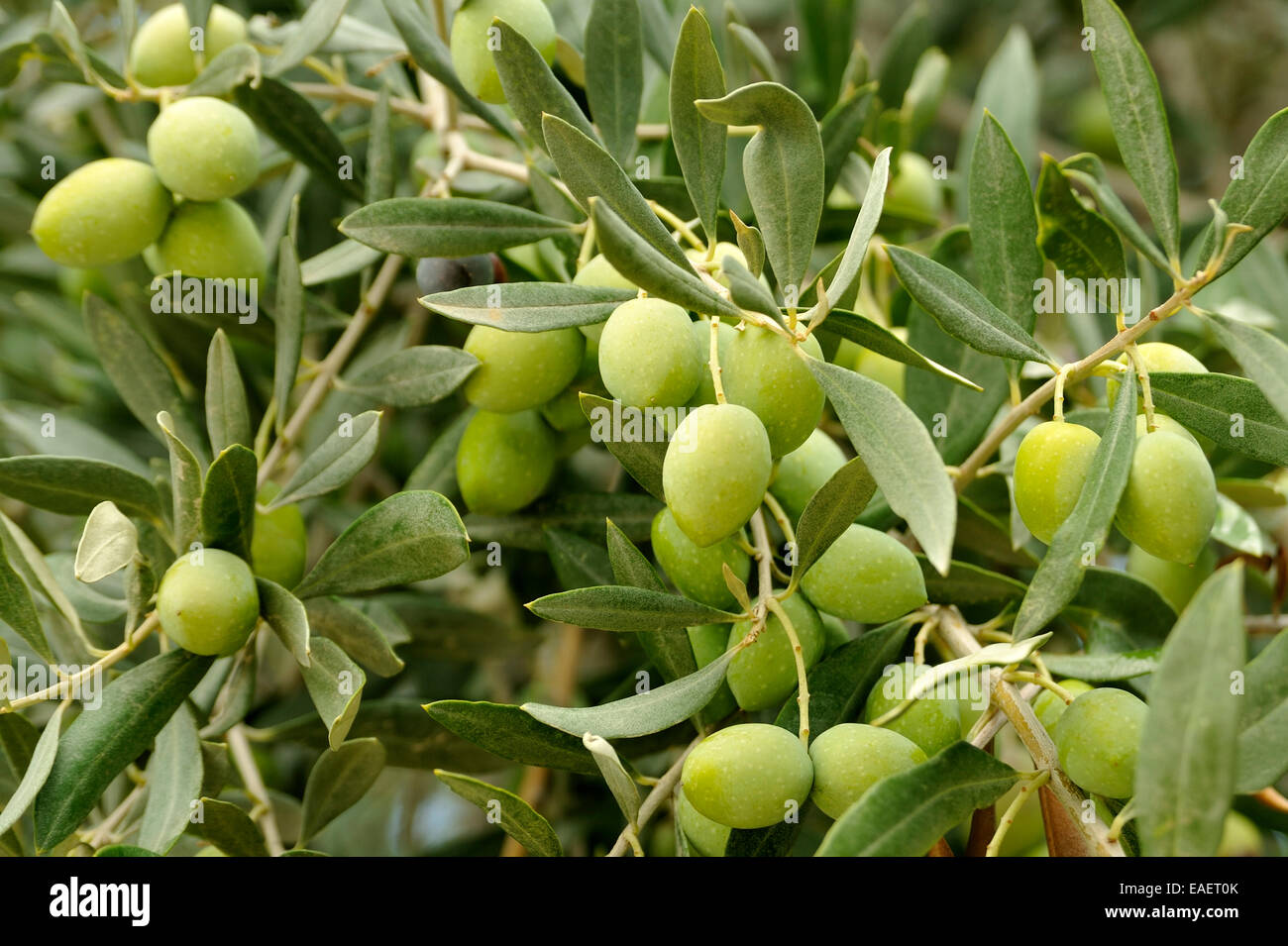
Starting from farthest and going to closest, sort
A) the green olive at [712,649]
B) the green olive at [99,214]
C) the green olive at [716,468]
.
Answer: the green olive at [99,214] → the green olive at [712,649] → the green olive at [716,468]

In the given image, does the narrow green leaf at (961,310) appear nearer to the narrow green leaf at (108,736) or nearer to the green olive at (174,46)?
the narrow green leaf at (108,736)

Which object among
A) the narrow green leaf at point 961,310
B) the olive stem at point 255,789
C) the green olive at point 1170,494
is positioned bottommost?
the olive stem at point 255,789

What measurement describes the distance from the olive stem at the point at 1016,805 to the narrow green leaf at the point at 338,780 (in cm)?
54

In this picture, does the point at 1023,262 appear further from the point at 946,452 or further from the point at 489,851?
the point at 489,851

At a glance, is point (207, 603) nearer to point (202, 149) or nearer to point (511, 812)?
point (511, 812)

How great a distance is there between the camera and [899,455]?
0.66 m

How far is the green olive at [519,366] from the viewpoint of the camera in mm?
897

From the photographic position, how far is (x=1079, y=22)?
7.43ft

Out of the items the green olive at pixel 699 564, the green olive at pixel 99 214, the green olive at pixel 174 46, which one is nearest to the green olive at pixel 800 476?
the green olive at pixel 699 564

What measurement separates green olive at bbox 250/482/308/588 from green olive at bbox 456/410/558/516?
0.56 ft

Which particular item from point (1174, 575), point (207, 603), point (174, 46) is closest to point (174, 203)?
point (174, 46)

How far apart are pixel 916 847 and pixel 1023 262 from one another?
531mm

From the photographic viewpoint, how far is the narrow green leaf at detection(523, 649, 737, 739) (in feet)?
2.42
